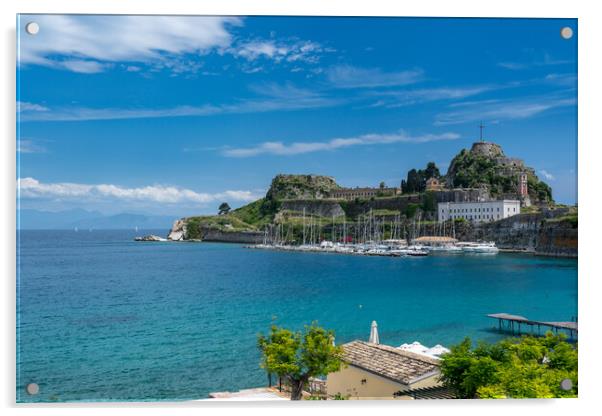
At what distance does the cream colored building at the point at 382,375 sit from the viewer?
17.6 ft

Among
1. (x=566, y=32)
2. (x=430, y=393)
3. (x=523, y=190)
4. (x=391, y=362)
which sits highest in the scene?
(x=566, y=32)

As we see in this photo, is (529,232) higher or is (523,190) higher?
(523,190)

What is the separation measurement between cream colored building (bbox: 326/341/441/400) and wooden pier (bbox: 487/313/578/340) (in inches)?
121

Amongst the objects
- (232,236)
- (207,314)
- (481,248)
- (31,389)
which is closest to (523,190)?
(481,248)

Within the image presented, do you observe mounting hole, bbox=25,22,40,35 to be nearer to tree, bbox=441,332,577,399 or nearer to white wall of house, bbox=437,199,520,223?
tree, bbox=441,332,577,399

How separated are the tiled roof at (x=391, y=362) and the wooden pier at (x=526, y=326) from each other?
293 cm

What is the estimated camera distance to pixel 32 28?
5.23 meters

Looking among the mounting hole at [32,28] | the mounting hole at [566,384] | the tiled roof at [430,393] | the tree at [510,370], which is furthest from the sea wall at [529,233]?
the mounting hole at [32,28]

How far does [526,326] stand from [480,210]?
2588 centimetres

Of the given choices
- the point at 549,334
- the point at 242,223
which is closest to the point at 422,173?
the point at 242,223

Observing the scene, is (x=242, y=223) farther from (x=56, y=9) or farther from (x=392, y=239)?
(x=56, y=9)

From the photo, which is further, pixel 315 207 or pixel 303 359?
pixel 315 207

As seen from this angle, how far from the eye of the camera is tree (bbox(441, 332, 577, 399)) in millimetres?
5020

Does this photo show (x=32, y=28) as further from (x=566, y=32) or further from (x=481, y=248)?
(x=481, y=248)
